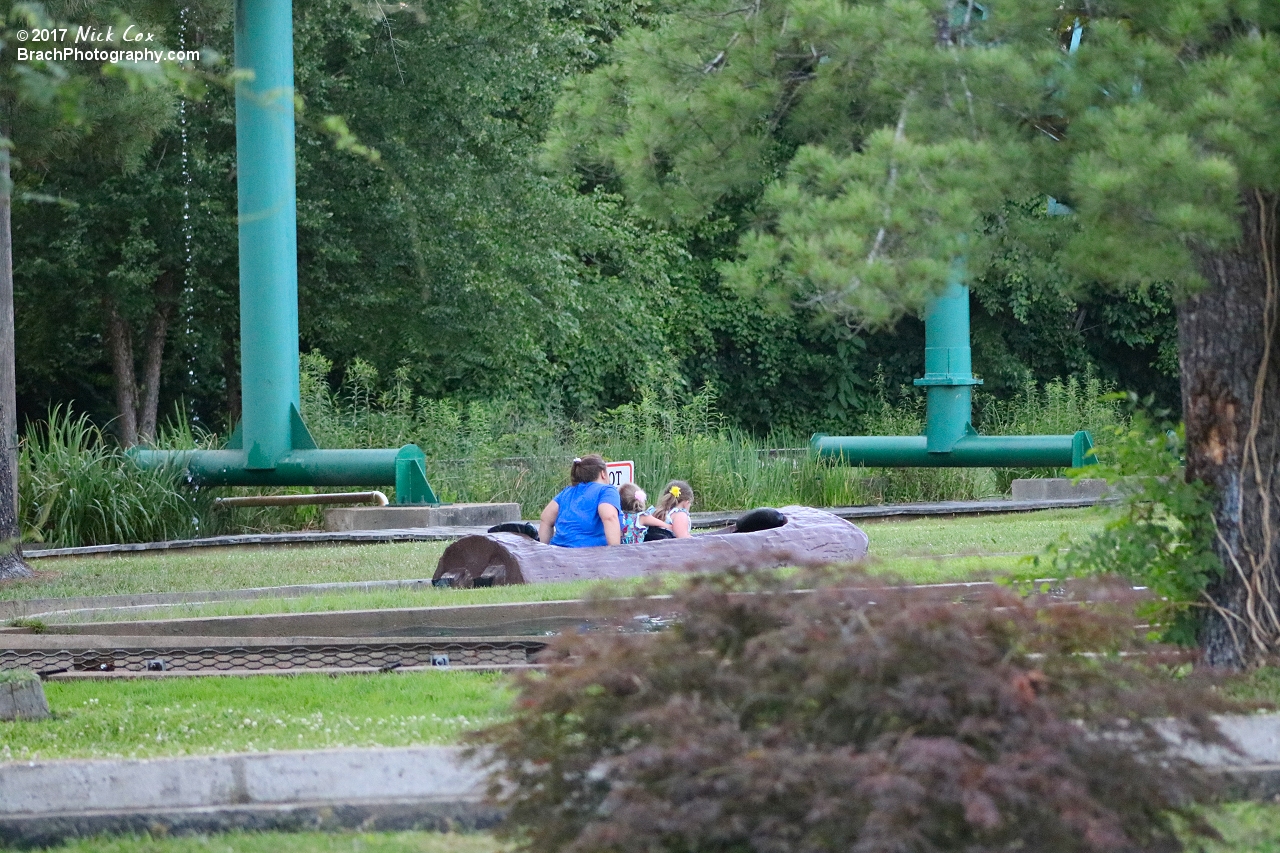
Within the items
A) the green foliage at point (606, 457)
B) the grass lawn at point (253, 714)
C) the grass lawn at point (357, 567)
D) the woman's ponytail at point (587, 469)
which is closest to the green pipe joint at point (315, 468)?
the grass lawn at point (357, 567)

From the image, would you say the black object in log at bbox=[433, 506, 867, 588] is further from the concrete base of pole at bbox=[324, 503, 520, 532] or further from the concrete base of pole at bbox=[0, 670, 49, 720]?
the concrete base of pole at bbox=[324, 503, 520, 532]

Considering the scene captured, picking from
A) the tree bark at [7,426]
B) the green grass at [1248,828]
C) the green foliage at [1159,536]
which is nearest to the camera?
the green grass at [1248,828]

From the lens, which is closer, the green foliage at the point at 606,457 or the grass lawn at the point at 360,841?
the grass lawn at the point at 360,841

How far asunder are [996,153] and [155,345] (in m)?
20.1

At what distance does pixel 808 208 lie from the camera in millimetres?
4613

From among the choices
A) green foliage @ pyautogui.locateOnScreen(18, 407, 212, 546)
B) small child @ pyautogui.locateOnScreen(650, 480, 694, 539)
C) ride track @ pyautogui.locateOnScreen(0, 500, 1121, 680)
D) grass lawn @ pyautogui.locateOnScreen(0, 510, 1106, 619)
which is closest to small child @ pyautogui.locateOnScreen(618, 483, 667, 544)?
small child @ pyautogui.locateOnScreen(650, 480, 694, 539)

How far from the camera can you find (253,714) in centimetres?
611

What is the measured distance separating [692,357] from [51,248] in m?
14.0

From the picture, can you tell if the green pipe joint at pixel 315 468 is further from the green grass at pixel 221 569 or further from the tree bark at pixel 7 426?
the tree bark at pixel 7 426

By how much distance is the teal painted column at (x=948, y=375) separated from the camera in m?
18.0

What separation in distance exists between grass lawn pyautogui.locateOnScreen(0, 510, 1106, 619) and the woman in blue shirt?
32.9 inches

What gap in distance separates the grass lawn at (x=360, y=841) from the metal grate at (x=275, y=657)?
2.67m

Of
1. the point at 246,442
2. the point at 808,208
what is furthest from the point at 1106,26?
the point at 246,442

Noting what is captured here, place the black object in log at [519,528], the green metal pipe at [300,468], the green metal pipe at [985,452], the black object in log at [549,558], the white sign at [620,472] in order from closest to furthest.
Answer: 1. the black object in log at [549,558]
2. the black object in log at [519,528]
3. the white sign at [620,472]
4. the green metal pipe at [300,468]
5. the green metal pipe at [985,452]
